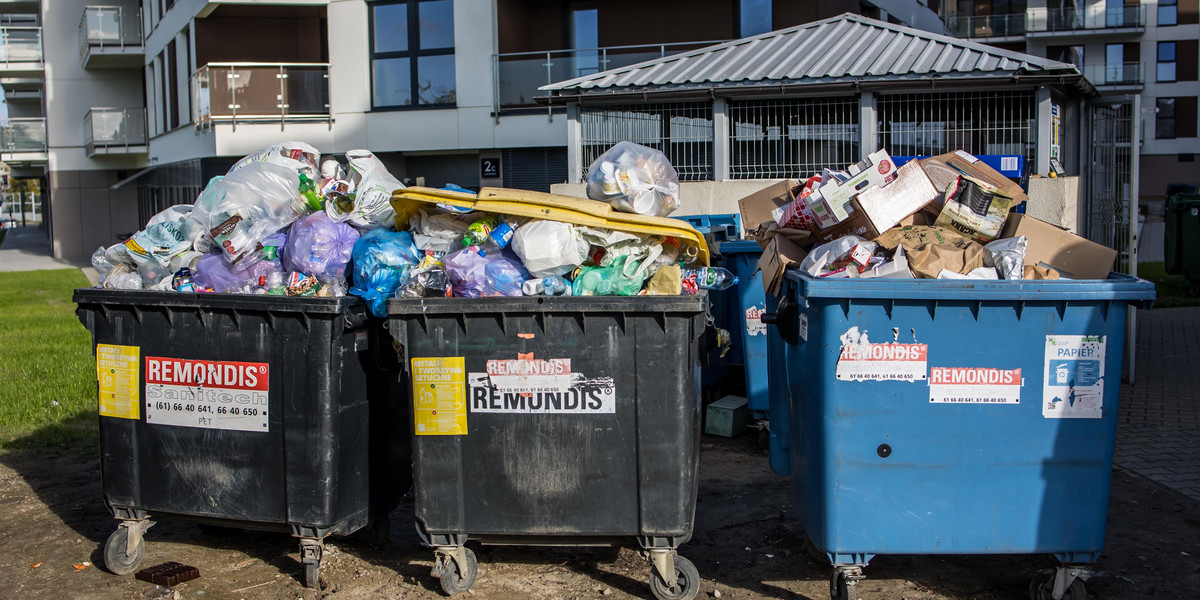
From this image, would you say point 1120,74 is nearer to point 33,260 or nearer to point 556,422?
point 33,260

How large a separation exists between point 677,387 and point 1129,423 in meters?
4.41

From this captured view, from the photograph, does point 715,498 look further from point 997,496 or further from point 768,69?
point 768,69

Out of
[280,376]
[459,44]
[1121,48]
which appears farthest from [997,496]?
[1121,48]

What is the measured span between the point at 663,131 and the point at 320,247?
6788 millimetres

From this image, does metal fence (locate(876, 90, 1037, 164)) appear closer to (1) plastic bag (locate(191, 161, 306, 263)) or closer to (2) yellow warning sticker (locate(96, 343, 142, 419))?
(1) plastic bag (locate(191, 161, 306, 263))

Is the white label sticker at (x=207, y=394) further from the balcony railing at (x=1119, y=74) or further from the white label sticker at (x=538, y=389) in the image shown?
the balcony railing at (x=1119, y=74)

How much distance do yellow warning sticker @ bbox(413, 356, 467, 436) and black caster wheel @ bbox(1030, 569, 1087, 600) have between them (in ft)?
7.37

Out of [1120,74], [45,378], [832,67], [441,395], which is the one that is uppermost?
[1120,74]

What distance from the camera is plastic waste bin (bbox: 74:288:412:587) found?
3.98m

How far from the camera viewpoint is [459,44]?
17750 mm

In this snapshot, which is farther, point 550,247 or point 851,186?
point 851,186

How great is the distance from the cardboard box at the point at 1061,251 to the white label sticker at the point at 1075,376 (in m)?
0.51

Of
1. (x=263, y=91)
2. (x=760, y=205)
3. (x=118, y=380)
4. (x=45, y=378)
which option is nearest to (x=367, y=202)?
(x=118, y=380)

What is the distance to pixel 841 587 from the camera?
12.1 feet
